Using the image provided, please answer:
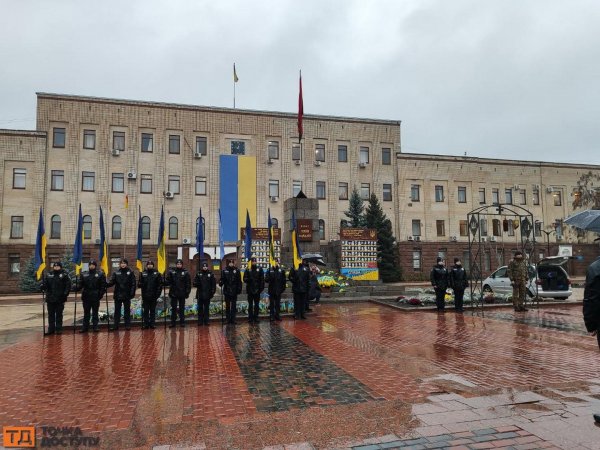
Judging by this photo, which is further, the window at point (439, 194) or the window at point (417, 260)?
the window at point (439, 194)

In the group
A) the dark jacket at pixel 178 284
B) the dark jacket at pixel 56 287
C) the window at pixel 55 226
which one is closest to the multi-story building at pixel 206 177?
the window at pixel 55 226

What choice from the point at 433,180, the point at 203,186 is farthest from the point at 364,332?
the point at 433,180

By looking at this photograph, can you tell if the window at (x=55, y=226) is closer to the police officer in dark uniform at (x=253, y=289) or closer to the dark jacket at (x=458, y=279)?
the police officer in dark uniform at (x=253, y=289)

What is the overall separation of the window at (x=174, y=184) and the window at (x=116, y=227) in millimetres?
4640

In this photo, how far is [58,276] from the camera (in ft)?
37.4

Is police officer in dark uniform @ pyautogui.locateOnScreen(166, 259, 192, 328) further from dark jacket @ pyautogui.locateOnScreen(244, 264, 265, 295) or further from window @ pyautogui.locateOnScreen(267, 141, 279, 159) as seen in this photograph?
window @ pyautogui.locateOnScreen(267, 141, 279, 159)

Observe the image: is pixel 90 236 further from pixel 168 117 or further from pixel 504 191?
pixel 504 191

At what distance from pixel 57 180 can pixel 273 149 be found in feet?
57.2

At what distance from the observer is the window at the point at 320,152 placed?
39.0 meters

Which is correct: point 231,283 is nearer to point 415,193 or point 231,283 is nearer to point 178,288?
point 178,288

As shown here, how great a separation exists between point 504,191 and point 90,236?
127 ft

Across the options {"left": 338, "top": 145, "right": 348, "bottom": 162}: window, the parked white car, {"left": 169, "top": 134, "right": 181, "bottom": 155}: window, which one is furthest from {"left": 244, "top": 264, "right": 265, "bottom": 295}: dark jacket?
{"left": 338, "top": 145, "right": 348, "bottom": 162}: window

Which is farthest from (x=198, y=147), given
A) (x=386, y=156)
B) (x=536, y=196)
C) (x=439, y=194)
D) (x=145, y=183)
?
(x=536, y=196)

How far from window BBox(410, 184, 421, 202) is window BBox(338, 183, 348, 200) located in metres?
6.75
